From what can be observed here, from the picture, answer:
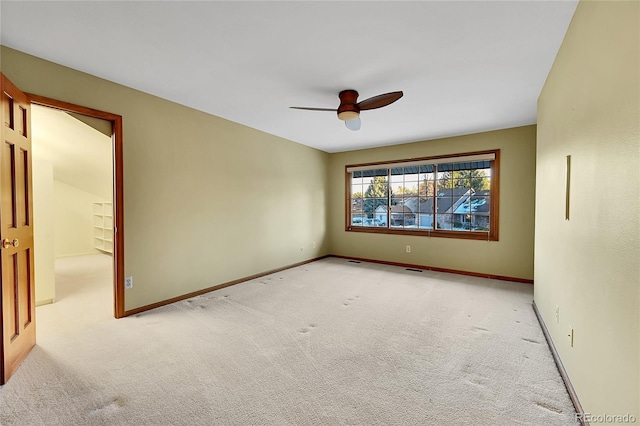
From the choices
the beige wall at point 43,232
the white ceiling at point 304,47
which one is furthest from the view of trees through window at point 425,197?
the beige wall at point 43,232

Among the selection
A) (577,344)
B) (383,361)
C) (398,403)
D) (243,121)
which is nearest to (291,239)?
(243,121)

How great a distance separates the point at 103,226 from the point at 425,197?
23.4 feet

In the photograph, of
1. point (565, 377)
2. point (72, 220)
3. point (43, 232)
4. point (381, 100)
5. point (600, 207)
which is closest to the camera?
point (600, 207)

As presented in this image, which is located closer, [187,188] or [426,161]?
[187,188]

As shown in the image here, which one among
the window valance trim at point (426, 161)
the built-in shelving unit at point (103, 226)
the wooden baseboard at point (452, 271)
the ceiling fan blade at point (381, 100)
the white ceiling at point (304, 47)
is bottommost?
the wooden baseboard at point (452, 271)

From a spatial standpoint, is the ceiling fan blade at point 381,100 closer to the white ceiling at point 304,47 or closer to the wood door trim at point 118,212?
the white ceiling at point 304,47

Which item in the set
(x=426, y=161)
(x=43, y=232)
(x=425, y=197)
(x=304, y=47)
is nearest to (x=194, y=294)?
(x=43, y=232)

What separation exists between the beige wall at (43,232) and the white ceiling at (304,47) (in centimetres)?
148

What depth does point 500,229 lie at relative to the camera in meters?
4.41

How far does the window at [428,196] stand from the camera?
4.61 meters

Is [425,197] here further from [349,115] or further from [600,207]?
[600,207]

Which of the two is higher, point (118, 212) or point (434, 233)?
point (118, 212)

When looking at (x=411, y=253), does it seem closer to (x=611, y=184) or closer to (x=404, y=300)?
(x=404, y=300)

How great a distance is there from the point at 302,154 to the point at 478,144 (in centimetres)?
306
